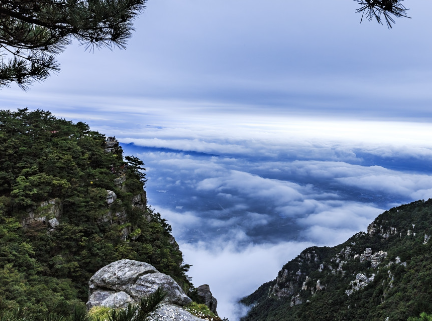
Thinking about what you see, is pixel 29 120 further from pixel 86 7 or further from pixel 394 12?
pixel 394 12

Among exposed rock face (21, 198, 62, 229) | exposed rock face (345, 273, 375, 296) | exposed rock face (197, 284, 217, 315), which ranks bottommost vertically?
exposed rock face (345, 273, 375, 296)

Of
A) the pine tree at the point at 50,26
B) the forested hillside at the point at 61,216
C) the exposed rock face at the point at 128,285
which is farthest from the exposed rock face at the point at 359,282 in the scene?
the pine tree at the point at 50,26

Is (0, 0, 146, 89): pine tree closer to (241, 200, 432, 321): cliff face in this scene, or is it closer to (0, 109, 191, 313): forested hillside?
(0, 109, 191, 313): forested hillside

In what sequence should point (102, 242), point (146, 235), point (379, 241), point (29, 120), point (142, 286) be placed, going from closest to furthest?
point (142, 286) < point (102, 242) < point (146, 235) < point (29, 120) < point (379, 241)

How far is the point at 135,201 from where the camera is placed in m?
17.5

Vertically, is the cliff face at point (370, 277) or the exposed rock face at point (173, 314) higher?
the exposed rock face at point (173, 314)

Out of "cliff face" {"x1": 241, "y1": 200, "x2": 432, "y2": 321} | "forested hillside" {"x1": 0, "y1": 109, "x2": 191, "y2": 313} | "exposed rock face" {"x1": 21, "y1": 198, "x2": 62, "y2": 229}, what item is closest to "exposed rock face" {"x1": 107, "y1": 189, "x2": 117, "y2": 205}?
"forested hillside" {"x1": 0, "y1": 109, "x2": 191, "y2": 313}

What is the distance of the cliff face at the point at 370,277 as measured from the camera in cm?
3416

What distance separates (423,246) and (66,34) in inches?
2184

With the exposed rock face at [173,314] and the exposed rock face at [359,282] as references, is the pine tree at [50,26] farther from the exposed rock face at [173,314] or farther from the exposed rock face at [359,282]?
the exposed rock face at [359,282]

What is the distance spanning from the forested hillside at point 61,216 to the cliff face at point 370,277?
26310 millimetres

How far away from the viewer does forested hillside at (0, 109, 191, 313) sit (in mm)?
9438

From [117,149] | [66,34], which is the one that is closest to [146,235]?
[117,149]

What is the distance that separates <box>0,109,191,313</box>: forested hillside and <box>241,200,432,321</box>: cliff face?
2631 centimetres
